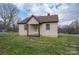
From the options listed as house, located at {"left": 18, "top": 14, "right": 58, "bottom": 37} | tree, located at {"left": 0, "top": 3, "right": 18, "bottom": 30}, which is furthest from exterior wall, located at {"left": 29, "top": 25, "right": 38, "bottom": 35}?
tree, located at {"left": 0, "top": 3, "right": 18, "bottom": 30}

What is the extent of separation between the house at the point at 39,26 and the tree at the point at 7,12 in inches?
5.0

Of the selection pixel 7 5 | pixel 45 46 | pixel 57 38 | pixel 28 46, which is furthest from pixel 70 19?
pixel 7 5

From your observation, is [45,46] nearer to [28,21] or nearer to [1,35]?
[28,21]

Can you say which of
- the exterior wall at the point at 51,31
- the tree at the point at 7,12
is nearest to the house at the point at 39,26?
the exterior wall at the point at 51,31

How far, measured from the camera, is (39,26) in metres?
2.22

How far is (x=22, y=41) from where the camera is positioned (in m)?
2.20

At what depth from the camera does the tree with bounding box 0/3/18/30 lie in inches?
86.1

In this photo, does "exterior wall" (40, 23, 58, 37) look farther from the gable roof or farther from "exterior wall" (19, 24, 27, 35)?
"exterior wall" (19, 24, 27, 35)

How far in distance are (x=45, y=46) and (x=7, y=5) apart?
0.64 metres

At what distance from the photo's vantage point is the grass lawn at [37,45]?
217 cm

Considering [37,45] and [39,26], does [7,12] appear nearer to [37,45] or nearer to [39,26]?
[39,26]

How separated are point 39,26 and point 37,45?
0.22 m

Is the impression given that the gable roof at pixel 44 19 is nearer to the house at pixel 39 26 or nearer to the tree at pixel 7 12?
the house at pixel 39 26
